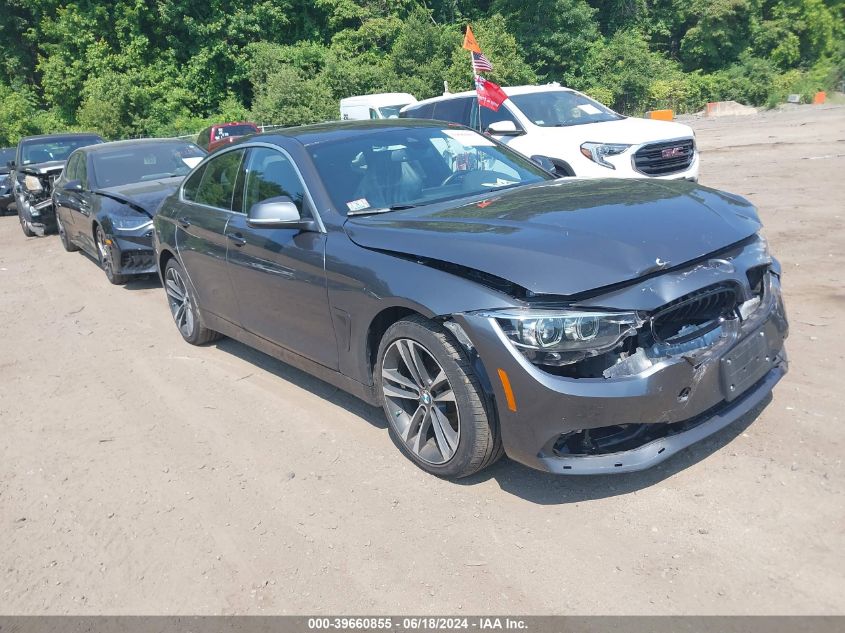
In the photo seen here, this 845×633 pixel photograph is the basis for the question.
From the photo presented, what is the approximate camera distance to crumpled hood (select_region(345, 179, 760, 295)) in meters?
3.10

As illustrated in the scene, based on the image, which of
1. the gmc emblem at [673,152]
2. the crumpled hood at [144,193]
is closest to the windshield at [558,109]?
the gmc emblem at [673,152]

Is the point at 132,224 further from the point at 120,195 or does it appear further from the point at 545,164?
the point at 545,164

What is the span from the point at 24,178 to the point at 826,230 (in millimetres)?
13312

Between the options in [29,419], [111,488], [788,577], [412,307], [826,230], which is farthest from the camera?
[826,230]

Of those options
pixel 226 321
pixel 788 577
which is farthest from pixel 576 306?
pixel 226 321

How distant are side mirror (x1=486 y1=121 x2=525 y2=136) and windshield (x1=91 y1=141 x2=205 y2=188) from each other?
13.2ft

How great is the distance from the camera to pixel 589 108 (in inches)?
439

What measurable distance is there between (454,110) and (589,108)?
2059mm

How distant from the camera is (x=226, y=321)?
210 inches

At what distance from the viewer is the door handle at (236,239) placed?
477 centimetres

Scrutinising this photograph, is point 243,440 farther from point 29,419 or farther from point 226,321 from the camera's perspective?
A: point 29,419

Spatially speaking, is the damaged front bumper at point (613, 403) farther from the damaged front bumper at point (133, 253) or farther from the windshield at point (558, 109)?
the windshield at point (558, 109)

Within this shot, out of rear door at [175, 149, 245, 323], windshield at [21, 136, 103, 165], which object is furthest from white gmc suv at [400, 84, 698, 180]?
windshield at [21, 136, 103, 165]

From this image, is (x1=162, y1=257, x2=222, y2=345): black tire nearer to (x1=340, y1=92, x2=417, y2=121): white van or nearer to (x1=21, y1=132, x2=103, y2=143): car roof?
(x1=21, y1=132, x2=103, y2=143): car roof
